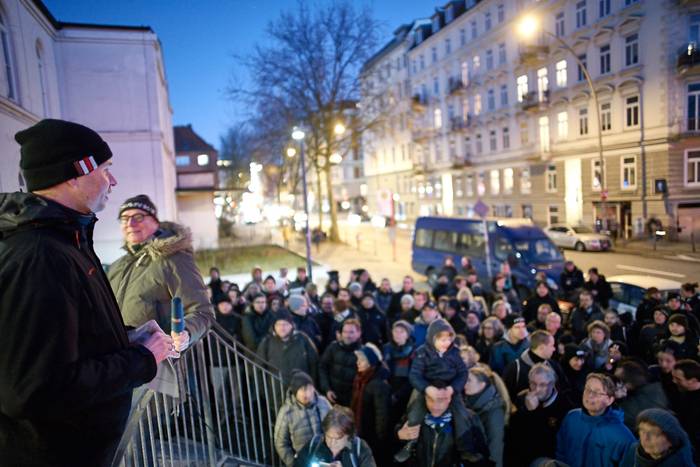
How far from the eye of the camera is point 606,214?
28.2m

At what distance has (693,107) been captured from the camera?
23.8 metres

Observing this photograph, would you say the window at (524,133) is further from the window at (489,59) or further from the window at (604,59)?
the window at (604,59)

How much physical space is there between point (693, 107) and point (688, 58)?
2.47m

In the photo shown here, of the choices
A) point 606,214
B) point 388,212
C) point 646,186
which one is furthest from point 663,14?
point 388,212

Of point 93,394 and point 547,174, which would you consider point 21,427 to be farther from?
point 547,174

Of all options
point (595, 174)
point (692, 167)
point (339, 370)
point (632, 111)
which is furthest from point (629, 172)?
point (339, 370)

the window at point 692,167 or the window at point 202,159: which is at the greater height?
the window at point 202,159

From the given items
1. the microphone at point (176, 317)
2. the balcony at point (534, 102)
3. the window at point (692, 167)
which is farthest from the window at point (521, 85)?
the microphone at point (176, 317)

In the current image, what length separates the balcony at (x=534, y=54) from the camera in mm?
30891

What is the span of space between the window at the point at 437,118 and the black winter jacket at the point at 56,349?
155 ft

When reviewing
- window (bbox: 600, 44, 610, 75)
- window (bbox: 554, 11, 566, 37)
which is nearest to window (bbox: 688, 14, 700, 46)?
window (bbox: 600, 44, 610, 75)

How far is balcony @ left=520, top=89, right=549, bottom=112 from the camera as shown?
103 ft

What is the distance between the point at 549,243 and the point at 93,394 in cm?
1510

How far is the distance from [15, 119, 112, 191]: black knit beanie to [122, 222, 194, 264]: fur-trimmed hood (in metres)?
1.33
